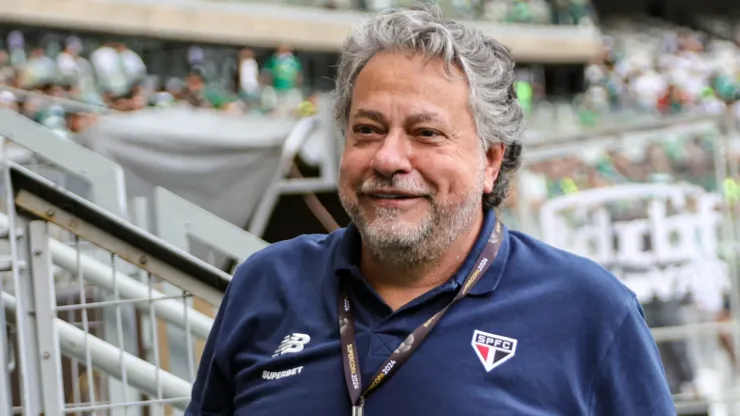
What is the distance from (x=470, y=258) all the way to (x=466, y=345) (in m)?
0.19

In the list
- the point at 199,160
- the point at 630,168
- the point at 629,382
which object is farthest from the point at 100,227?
the point at 199,160

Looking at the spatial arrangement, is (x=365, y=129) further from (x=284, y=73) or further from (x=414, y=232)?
(x=284, y=73)

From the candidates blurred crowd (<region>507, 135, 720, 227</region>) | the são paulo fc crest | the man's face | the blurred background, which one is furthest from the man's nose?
blurred crowd (<region>507, 135, 720, 227</region>)

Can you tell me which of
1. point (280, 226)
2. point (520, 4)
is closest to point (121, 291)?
point (280, 226)

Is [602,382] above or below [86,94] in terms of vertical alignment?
above

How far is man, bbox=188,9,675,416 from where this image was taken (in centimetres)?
204

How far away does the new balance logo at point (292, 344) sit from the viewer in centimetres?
217

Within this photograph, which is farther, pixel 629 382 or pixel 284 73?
pixel 284 73

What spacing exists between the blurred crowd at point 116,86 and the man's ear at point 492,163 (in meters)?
7.74

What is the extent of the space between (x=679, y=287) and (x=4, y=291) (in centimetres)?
428

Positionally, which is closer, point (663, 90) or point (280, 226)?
point (280, 226)

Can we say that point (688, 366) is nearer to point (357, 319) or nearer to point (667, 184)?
point (667, 184)

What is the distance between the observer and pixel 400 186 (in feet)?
6.95

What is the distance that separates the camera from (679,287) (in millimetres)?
6668
